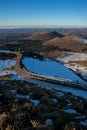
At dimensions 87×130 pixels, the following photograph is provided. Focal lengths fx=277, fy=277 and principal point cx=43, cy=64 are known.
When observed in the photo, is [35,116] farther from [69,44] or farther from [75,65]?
[69,44]

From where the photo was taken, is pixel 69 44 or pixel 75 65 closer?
pixel 75 65

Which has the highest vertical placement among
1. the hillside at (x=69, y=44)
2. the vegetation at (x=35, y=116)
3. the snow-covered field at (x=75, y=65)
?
the vegetation at (x=35, y=116)

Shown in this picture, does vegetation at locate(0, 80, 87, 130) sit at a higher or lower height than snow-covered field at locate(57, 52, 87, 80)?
higher

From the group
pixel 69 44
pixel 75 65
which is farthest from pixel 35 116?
pixel 69 44

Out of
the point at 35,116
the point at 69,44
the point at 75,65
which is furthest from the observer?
the point at 69,44

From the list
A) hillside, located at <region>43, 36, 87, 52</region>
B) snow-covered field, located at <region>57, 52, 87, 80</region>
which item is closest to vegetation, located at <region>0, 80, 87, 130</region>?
snow-covered field, located at <region>57, 52, 87, 80</region>

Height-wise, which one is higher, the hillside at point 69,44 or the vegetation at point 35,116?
the vegetation at point 35,116

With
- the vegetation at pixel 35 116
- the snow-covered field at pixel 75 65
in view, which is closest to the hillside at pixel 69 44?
the snow-covered field at pixel 75 65

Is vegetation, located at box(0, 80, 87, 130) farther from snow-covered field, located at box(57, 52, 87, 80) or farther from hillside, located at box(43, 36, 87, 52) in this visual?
hillside, located at box(43, 36, 87, 52)

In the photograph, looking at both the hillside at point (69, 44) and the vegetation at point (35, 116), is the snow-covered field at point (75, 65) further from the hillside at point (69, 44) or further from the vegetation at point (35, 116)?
the vegetation at point (35, 116)

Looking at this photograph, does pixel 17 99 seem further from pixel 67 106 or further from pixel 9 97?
pixel 67 106

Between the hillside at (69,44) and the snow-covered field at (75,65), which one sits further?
the hillside at (69,44)
